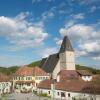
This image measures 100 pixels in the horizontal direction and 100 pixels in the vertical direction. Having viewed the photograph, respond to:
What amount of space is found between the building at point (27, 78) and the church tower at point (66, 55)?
872 centimetres

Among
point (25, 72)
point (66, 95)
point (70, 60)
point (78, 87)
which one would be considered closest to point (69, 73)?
point (70, 60)

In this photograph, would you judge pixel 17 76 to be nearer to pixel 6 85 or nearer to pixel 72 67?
pixel 6 85

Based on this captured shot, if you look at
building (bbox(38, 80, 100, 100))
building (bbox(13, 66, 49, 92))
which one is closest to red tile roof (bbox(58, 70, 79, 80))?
building (bbox(13, 66, 49, 92))

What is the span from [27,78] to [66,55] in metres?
15.8

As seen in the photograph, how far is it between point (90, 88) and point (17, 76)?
114ft

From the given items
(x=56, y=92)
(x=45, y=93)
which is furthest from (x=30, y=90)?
(x=56, y=92)

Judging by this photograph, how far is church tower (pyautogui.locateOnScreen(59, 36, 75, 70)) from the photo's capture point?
280ft

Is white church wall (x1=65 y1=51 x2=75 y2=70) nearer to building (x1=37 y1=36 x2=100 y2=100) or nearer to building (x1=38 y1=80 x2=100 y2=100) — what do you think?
building (x1=37 y1=36 x2=100 y2=100)

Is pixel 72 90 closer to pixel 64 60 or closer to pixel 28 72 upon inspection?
pixel 28 72

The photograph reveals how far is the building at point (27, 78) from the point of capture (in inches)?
2960

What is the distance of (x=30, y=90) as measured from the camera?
7212cm

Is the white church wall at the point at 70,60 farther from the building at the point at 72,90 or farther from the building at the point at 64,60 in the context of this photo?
the building at the point at 72,90

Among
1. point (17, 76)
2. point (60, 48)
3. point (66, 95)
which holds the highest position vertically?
point (60, 48)

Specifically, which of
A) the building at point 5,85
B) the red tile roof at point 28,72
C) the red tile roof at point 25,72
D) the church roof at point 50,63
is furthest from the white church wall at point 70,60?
the building at point 5,85
